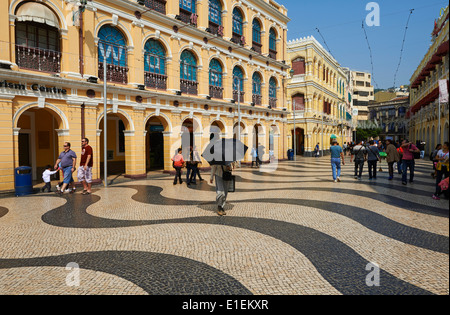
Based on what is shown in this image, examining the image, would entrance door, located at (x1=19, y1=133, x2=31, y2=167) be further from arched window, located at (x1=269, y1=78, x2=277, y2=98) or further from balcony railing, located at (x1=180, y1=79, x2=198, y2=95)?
arched window, located at (x1=269, y1=78, x2=277, y2=98)

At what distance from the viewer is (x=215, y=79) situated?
21.9 meters

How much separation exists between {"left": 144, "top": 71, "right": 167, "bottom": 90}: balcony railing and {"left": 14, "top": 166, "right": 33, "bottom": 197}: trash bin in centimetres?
824

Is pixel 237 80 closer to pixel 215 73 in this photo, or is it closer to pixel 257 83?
pixel 215 73

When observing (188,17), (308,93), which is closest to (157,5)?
(188,17)

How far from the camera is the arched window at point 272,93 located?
2814 cm

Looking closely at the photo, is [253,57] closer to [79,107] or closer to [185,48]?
[185,48]

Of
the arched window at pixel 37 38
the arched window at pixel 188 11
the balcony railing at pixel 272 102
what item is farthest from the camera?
the balcony railing at pixel 272 102

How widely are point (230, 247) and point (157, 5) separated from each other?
675 inches

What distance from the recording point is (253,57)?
25.1m

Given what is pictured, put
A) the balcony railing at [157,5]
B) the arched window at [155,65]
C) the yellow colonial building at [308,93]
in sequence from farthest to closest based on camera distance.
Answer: the yellow colonial building at [308,93], the arched window at [155,65], the balcony railing at [157,5]

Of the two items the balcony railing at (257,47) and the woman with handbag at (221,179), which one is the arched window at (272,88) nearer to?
the balcony railing at (257,47)

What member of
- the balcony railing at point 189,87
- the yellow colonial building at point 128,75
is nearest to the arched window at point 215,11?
the yellow colonial building at point 128,75

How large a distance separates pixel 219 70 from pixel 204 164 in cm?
759

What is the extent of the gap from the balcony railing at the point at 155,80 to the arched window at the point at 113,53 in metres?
1.40
